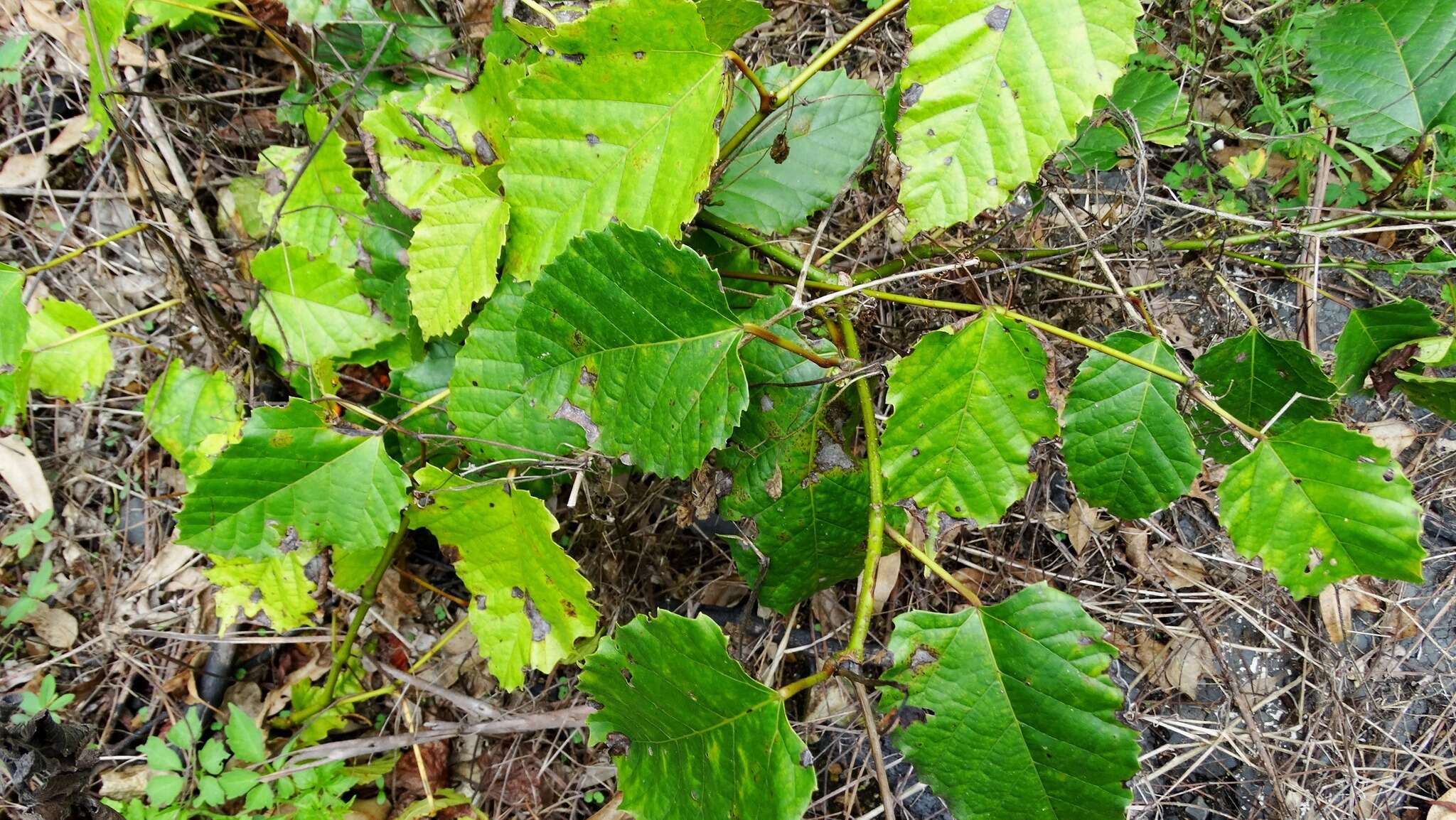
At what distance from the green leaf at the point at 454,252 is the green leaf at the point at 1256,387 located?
4.37 ft

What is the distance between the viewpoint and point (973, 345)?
4.13 ft

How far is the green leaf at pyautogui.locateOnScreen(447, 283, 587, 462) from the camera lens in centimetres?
157

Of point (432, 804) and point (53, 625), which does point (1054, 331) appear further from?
point (53, 625)

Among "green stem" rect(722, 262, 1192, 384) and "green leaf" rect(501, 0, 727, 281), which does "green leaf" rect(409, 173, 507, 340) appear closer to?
"green leaf" rect(501, 0, 727, 281)

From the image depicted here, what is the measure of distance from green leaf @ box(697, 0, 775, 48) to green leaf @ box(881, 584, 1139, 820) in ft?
3.33

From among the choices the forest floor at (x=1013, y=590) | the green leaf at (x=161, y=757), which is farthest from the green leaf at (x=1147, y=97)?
the green leaf at (x=161, y=757)

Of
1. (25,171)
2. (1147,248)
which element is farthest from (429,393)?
(25,171)

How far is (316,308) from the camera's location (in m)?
1.92

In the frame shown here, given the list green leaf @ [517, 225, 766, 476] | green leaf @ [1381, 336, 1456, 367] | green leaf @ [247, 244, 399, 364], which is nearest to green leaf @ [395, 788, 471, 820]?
green leaf @ [247, 244, 399, 364]

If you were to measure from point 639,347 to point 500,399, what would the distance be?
0.44 m

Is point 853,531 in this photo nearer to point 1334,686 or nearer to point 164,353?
point 1334,686

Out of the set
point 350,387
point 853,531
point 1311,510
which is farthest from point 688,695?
point 350,387

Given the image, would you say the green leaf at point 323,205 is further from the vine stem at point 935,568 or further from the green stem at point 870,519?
the vine stem at point 935,568

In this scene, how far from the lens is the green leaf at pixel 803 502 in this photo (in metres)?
1.50
